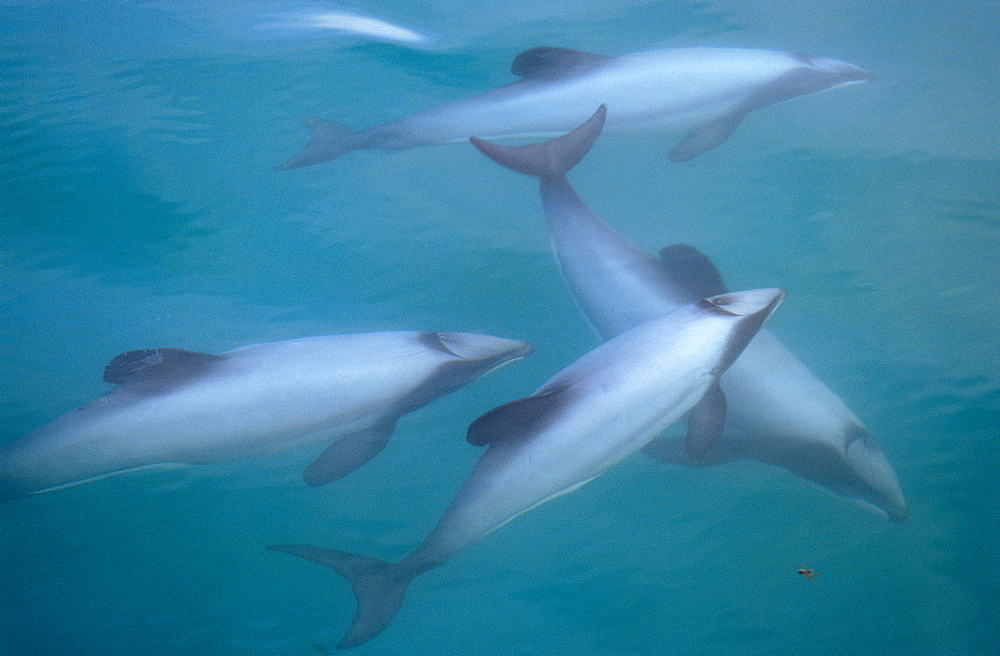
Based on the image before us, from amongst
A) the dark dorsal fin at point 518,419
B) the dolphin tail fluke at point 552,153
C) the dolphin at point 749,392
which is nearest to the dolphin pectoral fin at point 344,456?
the dark dorsal fin at point 518,419

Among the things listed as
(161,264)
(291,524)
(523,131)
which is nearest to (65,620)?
(291,524)

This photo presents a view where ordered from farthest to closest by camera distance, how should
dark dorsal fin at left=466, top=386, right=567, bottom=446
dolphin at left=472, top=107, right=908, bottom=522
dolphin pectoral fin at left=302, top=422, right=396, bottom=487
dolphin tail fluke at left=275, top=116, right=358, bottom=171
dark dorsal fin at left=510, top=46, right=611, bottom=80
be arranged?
dolphin tail fluke at left=275, top=116, right=358, bottom=171 → dark dorsal fin at left=510, top=46, right=611, bottom=80 → dolphin pectoral fin at left=302, top=422, right=396, bottom=487 → dolphin at left=472, top=107, right=908, bottom=522 → dark dorsal fin at left=466, top=386, right=567, bottom=446

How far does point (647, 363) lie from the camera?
11.7ft

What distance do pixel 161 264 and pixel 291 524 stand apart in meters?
2.64

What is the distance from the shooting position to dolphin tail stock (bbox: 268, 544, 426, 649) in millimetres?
4000

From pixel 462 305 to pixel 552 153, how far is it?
145 cm

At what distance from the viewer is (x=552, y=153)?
188 inches

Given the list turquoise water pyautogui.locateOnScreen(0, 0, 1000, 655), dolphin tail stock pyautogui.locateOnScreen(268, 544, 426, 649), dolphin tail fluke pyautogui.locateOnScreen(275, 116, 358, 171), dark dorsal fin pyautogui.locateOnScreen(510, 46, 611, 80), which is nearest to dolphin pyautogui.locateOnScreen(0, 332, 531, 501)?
dolphin tail stock pyautogui.locateOnScreen(268, 544, 426, 649)

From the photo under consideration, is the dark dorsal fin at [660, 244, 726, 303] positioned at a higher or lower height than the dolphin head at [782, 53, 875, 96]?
lower

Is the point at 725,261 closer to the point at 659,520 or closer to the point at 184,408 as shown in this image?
the point at 659,520

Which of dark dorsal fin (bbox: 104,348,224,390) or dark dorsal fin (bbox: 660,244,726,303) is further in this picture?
dark dorsal fin (bbox: 660,244,726,303)

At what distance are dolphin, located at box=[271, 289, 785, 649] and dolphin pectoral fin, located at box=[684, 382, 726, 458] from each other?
0.26 ft

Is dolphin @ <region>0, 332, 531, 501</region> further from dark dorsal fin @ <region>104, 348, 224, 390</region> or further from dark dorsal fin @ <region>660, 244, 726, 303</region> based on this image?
dark dorsal fin @ <region>660, 244, 726, 303</region>

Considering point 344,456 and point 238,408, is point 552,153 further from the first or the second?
point 238,408
